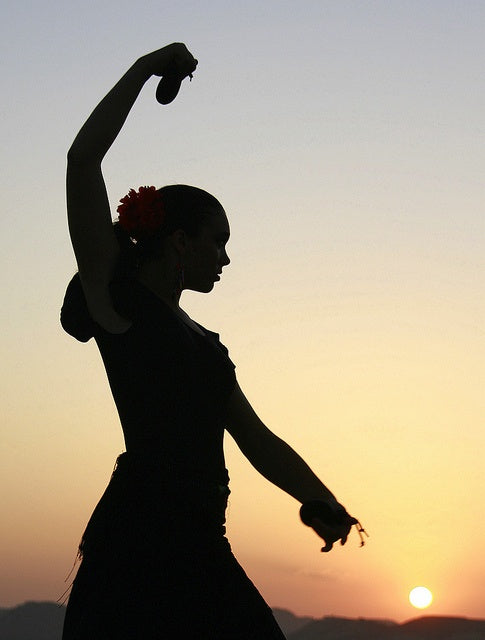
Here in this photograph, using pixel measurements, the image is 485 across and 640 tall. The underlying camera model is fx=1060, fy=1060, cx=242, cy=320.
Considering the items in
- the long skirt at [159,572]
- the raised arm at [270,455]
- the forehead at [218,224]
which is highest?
the forehead at [218,224]

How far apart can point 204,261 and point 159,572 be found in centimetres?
106

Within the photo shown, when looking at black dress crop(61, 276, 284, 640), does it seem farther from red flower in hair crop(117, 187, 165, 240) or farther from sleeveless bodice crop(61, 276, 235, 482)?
red flower in hair crop(117, 187, 165, 240)

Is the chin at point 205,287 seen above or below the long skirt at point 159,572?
above

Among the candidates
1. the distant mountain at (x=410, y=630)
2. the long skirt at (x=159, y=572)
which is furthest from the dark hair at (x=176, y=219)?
the distant mountain at (x=410, y=630)

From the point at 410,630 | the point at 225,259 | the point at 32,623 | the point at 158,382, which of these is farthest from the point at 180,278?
the point at 32,623

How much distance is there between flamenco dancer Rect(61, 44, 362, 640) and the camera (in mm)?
3223

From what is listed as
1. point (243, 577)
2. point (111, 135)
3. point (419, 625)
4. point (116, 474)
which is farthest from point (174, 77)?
point (419, 625)

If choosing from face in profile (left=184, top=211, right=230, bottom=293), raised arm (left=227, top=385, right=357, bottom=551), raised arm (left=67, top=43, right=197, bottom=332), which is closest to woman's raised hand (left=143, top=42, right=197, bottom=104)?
raised arm (left=67, top=43, right=197, bottom=332)

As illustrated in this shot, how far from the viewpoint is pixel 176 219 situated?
12.1 ft

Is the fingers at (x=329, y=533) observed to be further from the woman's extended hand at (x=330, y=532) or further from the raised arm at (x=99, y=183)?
the raised arm at (x=99, y=183)

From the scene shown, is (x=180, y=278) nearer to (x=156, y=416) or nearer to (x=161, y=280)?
(x=161, y=280)

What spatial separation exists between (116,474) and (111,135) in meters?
1.08

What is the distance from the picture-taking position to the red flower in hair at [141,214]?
3627mm

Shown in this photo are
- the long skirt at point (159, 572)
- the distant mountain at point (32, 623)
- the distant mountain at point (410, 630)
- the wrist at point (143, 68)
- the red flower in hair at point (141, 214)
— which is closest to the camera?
the long skirt at point (159, 572)
